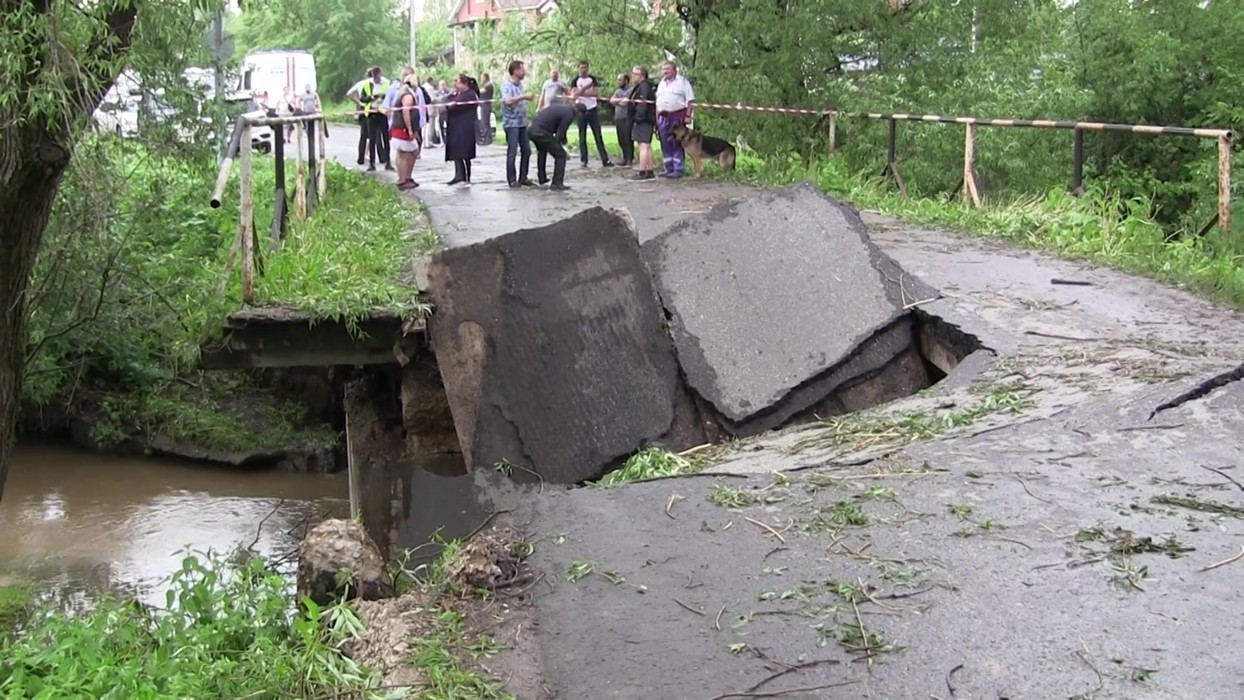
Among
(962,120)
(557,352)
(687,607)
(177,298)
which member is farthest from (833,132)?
(687,607)

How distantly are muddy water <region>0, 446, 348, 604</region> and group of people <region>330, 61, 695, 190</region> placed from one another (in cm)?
546

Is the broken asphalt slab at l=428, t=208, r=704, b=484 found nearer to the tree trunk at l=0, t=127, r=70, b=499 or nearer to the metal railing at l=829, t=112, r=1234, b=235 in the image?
the tree trunk at l=0, t=127, r=70, b=499

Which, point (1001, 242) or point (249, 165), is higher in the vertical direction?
point (249, 165)

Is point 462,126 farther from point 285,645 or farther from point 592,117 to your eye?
point 285,645

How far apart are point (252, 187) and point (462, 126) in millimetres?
8184

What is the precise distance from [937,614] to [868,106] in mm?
15951

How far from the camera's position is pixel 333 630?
4406 millimetres

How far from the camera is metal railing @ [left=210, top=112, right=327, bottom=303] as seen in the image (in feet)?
28.2

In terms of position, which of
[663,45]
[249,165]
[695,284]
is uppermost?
[663,45]

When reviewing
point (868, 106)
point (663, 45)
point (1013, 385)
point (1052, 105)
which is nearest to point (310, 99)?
point (663, 45)

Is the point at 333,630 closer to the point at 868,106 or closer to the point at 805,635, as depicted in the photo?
the point at 805,635

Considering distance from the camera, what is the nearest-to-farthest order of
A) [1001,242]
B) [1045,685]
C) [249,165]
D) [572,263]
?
[1045,685], [572,263], [249,165], [1001,242]

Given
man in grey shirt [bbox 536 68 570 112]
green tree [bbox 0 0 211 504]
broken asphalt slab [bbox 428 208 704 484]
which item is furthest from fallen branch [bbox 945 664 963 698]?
man in grey shirt [bbox 536 68 570 112]

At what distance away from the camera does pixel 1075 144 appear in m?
12.8
